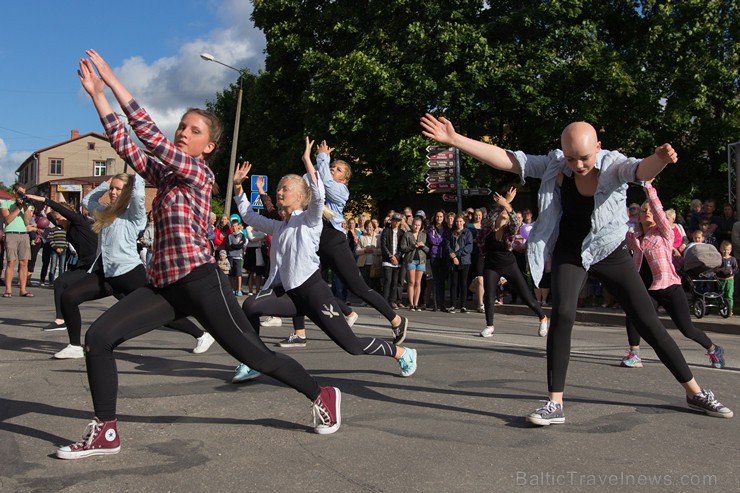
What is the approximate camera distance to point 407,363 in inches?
236

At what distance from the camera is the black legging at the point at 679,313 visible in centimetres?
663

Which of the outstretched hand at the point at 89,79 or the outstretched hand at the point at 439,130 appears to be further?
the outstretched hand at the point at 439,130

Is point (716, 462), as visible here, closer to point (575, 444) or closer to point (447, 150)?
point (575, 444)

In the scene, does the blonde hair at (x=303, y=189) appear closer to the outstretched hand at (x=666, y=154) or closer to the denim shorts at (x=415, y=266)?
the outstretched hand at (x=666, y=154)

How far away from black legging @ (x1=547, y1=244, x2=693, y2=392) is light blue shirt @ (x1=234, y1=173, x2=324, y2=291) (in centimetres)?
194

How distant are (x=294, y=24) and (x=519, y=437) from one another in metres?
26.0

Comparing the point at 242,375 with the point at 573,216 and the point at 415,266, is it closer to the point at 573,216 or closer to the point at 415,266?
the point at 573,216

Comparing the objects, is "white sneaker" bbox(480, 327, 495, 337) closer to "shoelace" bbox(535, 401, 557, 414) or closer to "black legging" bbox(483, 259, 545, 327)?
"black legging" bbox(483, 259, 545, 327)

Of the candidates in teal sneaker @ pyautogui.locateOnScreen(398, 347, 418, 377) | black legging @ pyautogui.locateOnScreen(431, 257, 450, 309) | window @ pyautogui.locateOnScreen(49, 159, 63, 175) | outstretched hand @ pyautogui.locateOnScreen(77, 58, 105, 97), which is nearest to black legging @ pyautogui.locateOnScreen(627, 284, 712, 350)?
teal sneaker @ pyautogui.locateOnScreen(398, 347, 418, 377)

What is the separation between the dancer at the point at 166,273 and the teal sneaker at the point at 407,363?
201 centimetres

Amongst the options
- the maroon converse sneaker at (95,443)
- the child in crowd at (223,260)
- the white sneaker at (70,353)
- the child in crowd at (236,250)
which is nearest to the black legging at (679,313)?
the maroon converse sneaker at (95,443)

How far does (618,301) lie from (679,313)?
244cm

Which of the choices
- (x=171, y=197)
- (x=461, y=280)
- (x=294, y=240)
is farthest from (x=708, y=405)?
(x=461, y=280)

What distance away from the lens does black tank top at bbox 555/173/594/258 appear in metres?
4.69
